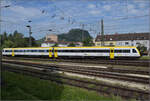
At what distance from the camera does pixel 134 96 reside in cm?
760

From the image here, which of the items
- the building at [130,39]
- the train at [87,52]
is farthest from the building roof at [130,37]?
the train at [87,52]

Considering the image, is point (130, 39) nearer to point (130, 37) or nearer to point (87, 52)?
point (130, 37)

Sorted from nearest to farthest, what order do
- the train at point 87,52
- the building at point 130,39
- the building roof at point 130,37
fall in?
the train at point 87,52 < the building at point 130,39 < the building roof at point 130,37

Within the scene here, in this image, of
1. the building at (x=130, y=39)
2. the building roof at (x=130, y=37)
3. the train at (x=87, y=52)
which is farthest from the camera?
the building roof at (x=130, y=37)

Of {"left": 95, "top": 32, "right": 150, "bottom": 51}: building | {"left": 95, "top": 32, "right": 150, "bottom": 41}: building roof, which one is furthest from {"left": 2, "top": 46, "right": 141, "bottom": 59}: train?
{"left": 95, "top": 32, "right": 150, "bottom": 41}: building roof

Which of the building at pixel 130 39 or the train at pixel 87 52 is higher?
the building at pixel 130 39

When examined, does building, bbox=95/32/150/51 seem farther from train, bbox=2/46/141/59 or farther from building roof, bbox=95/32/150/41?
train, bbox=2/46/141/59

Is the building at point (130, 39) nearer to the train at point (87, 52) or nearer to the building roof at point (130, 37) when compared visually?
the building roof at point (130, 37)

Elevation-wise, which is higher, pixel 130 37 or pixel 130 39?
pixel 130 37

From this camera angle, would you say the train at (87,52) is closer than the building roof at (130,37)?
Yes

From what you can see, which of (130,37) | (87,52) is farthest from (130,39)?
(87,52)

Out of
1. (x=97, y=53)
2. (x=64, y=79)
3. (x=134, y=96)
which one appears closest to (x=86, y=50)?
(x=97, y=53)

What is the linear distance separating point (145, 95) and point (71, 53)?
20104mm

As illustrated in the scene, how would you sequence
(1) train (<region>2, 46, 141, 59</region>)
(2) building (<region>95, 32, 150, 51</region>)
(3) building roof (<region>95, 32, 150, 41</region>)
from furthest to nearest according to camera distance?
(3) building roof (<region>95, 32, 150, 41</region>)
(2) building (<region>95, 32, 150, 51</region>)
(1) train (<region>2, 46, 141, 59</region>)
